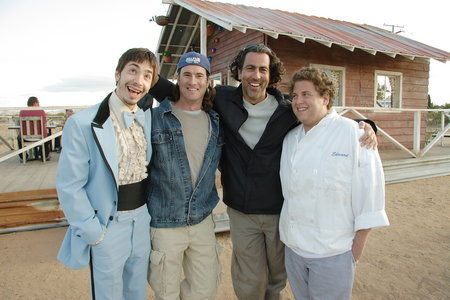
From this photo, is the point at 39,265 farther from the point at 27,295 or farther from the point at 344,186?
the point at 344,186

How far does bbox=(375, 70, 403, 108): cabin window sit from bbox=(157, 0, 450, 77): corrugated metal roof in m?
0.97

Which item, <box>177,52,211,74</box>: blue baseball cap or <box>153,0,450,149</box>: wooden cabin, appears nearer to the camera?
<box>177,52,211,74</box>: blue baseball cap

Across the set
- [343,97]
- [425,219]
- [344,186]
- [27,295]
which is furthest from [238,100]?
[343,97]

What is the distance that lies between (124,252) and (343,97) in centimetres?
831

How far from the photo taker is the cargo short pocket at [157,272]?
204cm

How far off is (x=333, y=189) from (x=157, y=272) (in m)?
1.21

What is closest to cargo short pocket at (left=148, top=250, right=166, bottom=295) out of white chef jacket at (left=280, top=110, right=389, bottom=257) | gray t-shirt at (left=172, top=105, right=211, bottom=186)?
gray t-shirt at (left=172, top=105, right=211, bottom=186)

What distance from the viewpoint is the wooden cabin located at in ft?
26.0

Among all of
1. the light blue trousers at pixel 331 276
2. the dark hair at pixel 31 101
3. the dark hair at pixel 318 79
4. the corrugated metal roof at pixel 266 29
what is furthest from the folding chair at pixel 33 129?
the light blue trousers at pixel 331 276

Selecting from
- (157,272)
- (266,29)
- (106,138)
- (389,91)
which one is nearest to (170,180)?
(106,138)

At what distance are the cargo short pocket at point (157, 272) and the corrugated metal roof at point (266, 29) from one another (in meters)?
5.13

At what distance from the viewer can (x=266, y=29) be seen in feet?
20.7

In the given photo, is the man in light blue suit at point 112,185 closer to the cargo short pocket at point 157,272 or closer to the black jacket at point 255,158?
the cargo short pocket at point 157,272

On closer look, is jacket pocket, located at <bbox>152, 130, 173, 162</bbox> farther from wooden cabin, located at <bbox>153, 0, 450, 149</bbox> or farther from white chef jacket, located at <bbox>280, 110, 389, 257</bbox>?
wooden cabin, located at <bbox>153, 0, 450, 149</bbox>
